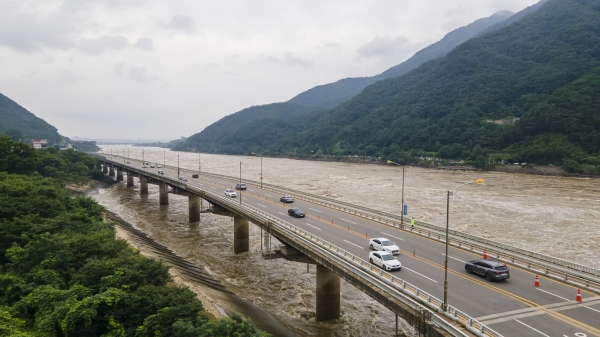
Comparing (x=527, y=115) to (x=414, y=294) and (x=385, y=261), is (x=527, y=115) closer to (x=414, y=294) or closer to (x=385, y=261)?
(x=385, y=261)

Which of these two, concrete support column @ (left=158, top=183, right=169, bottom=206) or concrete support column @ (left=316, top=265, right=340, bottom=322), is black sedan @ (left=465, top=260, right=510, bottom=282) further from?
concrete support column @ (left=158, top=183, right=169, bottom=206)

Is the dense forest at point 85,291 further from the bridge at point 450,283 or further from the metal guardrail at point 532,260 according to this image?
the metal guardrail at point 532,260

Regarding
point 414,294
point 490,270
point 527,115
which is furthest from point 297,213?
point 527,115

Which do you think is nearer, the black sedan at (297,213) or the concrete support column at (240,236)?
the black sedan at (297,213)

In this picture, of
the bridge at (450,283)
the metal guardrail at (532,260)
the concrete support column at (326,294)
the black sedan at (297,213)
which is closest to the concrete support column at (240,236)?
the bridge at (450,283)

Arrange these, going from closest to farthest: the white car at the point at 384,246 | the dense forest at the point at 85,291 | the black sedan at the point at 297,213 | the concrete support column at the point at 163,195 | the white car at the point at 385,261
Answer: the dense forest at the point at 85,291, the white car at the point at 385,261, the white car at the point at 384,246, the black sedan at the point at 297,213, the concrete support column at the point at 163,195

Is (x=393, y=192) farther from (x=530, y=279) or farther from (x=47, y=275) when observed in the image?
(x=47, y=275)

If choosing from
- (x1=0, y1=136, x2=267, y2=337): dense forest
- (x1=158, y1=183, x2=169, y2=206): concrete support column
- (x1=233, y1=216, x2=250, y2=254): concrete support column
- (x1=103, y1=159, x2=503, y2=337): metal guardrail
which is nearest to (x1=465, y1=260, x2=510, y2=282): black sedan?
(x1=103, y1=159, x2=503, y2=337): metal guardrail
